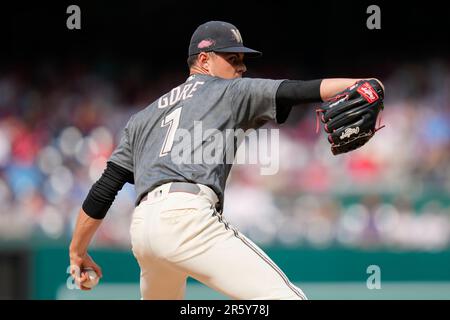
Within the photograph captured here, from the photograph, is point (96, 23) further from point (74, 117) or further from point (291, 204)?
point (291, 204)

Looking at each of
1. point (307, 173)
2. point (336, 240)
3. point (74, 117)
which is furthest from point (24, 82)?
point (336, 240)

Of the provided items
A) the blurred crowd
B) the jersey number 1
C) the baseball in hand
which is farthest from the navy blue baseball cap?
the blurred crowd

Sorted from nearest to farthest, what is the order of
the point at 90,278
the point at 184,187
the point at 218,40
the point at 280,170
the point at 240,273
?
1. the point at 240,273
2. the point at 184,187
3. the point at 218,40
4. the point at 90,278
5. the point at 280,170

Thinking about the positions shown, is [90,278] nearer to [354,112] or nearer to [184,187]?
[184,187]

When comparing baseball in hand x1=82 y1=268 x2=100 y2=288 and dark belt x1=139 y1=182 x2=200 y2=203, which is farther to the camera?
baseball in hand x1=82 y1=268 x2=100 y2=288

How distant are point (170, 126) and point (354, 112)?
2.92ft

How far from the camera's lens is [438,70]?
12469 mm

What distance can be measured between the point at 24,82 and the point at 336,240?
5873mm

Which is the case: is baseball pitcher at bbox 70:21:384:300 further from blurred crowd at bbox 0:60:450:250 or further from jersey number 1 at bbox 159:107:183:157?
blurred crowd at bbox 0:60:450:250

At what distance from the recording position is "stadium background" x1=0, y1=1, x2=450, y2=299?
8.41 m

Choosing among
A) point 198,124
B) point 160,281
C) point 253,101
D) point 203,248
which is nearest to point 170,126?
point 198,124

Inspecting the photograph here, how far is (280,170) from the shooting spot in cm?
1016

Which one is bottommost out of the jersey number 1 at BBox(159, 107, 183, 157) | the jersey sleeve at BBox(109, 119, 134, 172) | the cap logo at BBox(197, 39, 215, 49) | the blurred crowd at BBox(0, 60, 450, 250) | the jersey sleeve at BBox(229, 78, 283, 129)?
the blurred crowd at BBox(0, 60, 450, 250)

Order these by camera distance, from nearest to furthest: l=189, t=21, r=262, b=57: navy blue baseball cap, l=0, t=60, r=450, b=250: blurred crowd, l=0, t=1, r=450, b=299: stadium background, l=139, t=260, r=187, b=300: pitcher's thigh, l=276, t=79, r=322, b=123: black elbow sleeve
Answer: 1. l=276, t=79, r=322, b=123: black elbow sleeve
2. l=139, t=260, r=187, b=300: pitcher's thigh
3. l=189, t=21, r=262, b=57: navy blue baseball cap
4. l=0, t=1, r=450, b=299: stadium background
5. l=0, t=60, r=450, b=250: blurred crowd
